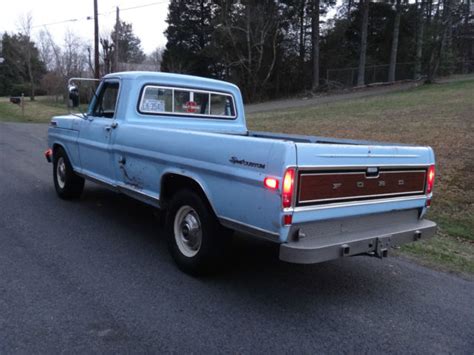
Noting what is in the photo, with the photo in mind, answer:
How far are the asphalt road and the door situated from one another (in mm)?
798

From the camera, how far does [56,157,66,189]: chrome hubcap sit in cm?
729

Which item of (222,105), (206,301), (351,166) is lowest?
(206,301)

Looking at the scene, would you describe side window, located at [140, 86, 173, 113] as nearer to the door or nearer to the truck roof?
the truck roof

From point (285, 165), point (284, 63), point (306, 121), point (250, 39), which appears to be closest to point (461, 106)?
point (306, 121)

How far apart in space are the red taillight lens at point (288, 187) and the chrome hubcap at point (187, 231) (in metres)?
1.18

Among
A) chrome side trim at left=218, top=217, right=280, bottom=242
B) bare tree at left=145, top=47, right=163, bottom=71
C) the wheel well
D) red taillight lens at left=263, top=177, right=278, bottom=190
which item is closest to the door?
the wheel well

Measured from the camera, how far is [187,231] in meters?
4.52

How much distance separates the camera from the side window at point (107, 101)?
5.94 meters

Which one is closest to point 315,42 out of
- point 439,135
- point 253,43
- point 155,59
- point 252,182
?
point 253,43

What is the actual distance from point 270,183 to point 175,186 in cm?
157

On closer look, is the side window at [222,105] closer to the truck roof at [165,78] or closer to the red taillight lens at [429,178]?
the truck roof at [165,78]

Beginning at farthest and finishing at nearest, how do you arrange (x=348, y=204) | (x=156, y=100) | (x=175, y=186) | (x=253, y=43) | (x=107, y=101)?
(x=253, y=43) < (x=107, y=101) < (x=156, y=100) < (x=175, y=186) < (x=348, y=204)

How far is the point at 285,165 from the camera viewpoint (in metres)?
3.38

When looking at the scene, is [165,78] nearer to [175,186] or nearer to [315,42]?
[175,186]
